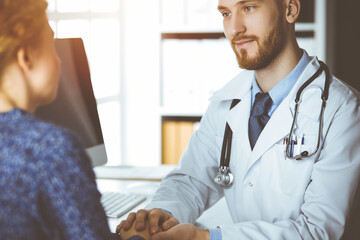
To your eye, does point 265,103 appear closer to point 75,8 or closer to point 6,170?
point 6,170

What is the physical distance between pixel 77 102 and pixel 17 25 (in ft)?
2.76

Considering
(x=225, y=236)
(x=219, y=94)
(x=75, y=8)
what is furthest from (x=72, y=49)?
(x=75, y=8)

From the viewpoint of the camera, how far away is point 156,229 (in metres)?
1.07

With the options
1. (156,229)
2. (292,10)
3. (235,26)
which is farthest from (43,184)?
(292,10)

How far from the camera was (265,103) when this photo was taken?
1399mm

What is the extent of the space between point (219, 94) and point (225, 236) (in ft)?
1.91

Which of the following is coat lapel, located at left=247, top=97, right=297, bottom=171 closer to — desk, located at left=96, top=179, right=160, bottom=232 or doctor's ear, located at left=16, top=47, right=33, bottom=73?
desk, located at left=96, top=179, right=160, bottom=232

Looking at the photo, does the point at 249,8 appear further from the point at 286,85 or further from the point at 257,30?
the point at 286,85

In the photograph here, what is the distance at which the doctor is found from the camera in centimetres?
109

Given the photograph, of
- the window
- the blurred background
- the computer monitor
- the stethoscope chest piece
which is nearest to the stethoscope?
the stethoscope chest piece

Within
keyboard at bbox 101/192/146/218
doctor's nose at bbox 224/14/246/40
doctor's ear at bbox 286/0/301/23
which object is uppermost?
doctor's ear at bbox 286/0/301/23

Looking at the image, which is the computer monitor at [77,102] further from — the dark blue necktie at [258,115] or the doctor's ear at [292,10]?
the doctor's ear at [292,10]

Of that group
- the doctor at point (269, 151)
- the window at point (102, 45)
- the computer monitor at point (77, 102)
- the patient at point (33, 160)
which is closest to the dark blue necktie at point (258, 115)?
the doctor at point (269, 151)

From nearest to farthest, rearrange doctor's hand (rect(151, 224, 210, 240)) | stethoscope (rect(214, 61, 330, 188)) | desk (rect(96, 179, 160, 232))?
doctor's hand (rect(151, 224, 210, 240))
stethoscope (rect(214, 61, 330, 188))
desk (rect(96, 179, 160, 232))
